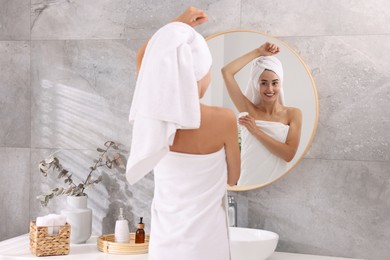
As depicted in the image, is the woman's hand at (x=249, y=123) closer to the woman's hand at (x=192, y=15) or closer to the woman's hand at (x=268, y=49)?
the woman's hand at (x=268, y=49)

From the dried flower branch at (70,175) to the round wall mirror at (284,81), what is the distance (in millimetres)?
585

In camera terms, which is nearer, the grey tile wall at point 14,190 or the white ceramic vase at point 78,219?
the white ceramic vase at point 78,219

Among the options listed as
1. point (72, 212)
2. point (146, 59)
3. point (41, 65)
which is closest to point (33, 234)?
point (72, 212)

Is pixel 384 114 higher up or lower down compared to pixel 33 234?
higher up

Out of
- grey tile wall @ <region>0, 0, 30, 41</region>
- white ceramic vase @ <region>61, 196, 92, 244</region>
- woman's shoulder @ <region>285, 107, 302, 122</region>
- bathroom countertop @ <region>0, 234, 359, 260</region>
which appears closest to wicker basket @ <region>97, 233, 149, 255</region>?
bathroom countertop @ <region>0, 234, 359, 260</region>

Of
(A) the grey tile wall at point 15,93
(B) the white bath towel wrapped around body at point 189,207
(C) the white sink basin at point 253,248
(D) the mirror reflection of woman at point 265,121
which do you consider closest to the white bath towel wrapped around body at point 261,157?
(D) the mirror reflection of woman at point 265,121

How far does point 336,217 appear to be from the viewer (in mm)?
2758

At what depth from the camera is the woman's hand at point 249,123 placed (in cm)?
276

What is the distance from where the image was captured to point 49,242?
8.94 ft

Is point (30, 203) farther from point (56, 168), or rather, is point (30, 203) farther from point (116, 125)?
point (116, 125)

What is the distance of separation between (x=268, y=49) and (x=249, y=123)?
349 millimetres

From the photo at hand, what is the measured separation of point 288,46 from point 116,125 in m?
0.97

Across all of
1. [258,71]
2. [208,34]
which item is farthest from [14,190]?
[258,71]

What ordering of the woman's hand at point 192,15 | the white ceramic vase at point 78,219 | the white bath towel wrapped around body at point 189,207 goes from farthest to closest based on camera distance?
1. the white ceramic vase at point 78,219
2. the woman's hand at point 192,15
3. the white bath towel wrapped around body at point 189,207
